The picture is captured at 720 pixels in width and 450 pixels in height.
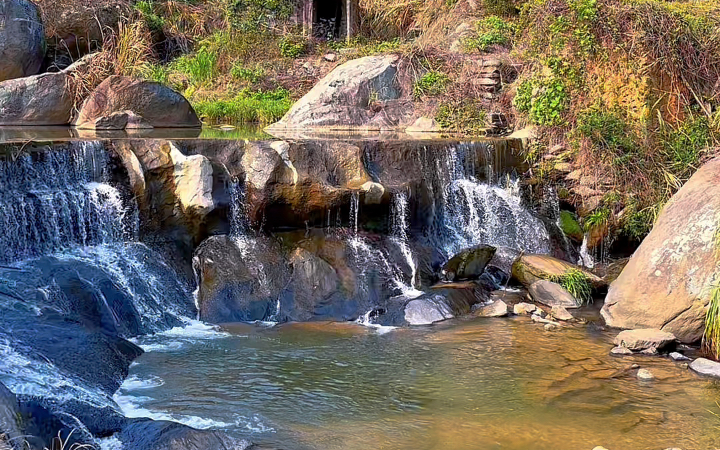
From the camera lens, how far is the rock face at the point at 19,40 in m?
13.9

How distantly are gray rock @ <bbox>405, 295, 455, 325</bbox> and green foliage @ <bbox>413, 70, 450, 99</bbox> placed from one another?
22.2 feet

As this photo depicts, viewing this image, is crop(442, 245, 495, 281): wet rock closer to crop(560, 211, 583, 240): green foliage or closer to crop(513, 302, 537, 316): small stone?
crop(513, 302, 537, 316): small stone

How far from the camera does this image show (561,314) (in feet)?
25.6

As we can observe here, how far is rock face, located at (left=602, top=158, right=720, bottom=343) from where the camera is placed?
6.99 meters

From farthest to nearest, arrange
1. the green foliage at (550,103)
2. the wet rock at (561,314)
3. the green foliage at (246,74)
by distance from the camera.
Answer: the green foliage at (246,74) → the green foliage at (550,103) → the wet rock at (561,314)

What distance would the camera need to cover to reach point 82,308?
22.1 feet

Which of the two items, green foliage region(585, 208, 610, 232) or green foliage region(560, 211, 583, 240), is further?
green foliage region(560, 211, 583, 240)

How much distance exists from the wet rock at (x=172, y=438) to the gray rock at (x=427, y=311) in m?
3.19

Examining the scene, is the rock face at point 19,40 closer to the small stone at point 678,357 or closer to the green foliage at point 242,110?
the green foliage at point 242,110

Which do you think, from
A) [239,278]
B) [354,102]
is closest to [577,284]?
[239,278]

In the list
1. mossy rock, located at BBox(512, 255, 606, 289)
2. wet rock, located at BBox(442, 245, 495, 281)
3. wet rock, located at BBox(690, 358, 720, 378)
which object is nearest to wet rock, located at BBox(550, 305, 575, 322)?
mossy rock, located at BBox(512, 255, 606, 289)

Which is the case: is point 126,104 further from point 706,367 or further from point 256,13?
point 706,367

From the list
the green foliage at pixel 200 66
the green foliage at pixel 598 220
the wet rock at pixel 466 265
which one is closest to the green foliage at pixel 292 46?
the green foliage at pixel 200 66

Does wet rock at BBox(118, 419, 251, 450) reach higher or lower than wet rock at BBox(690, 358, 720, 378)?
higher
